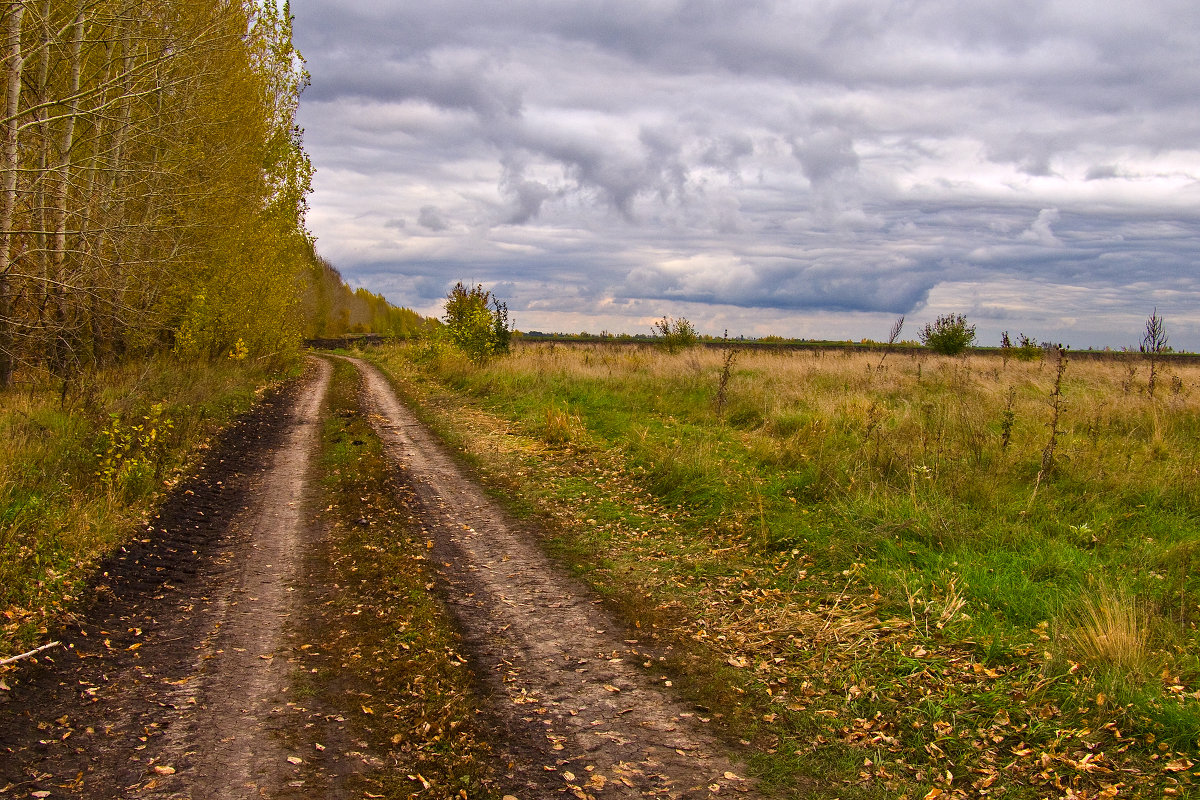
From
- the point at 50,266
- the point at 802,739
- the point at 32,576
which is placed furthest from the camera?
the point at 50,266

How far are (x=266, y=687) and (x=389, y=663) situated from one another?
2.60ft

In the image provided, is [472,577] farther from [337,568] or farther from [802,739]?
[802,739]

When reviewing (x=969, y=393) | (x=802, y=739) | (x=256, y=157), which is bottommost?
(x=802, y=739)

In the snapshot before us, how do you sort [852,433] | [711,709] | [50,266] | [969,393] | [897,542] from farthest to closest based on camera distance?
[969,393] < [50,266] < [852,433] < [897,542] < [711,709]

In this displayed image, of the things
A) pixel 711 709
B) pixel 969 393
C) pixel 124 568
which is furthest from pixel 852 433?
pixel 124 568

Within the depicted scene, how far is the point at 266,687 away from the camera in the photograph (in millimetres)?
4504

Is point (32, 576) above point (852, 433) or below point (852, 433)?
below

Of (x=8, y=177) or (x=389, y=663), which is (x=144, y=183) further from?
(x=389, y=663)

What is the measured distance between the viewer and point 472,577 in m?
6.57

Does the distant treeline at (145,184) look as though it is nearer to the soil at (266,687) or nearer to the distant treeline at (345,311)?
the soil at (266,687)

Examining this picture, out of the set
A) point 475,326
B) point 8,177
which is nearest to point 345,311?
point 475,326

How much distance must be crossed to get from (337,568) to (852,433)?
798 cm

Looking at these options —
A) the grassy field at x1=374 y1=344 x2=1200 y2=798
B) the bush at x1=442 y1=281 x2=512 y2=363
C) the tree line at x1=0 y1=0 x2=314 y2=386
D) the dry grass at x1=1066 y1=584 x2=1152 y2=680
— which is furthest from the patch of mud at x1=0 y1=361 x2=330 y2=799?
the bush at x1=442 y1=281 x2=512 y2=363

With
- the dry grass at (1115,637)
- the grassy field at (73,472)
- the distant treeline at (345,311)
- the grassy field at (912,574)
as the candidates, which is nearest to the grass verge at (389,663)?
the grassy field at (912,574)
